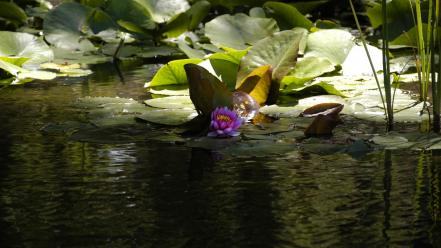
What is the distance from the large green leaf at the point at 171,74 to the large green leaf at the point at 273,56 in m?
0.22

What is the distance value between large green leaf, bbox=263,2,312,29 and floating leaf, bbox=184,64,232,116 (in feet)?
4.26

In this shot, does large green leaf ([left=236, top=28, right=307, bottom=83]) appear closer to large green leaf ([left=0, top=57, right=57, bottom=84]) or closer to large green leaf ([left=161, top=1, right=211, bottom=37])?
large green leaf ([left=0, top=57, right=57, bottom=84])

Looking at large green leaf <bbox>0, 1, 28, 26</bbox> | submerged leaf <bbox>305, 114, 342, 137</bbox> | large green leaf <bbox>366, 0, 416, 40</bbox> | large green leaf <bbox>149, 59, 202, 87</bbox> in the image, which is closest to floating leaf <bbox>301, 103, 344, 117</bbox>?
submerged leaf <bbox>305, 114, 342, 137</bbox>

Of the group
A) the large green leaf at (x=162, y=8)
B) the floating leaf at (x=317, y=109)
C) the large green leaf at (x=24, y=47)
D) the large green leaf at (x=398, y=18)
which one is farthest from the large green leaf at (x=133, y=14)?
the floating leaf at (x=317, y=109)

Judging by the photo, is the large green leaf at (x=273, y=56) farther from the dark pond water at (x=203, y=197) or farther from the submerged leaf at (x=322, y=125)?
the dark pond water at (x=203, y=197)

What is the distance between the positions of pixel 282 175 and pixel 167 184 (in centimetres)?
19

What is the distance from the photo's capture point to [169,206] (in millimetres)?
1134

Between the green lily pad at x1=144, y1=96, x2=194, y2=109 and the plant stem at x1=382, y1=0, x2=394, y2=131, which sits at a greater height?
the plant stem at x1=382, y1=0, x2=394, y2=131

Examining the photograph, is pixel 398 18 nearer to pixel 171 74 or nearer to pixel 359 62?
pixel 359 62

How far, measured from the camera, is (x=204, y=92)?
5.56 ft

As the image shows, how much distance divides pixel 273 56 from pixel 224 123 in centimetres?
46

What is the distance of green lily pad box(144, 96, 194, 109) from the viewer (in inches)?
76.2

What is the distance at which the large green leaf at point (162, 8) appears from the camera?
10.7ft

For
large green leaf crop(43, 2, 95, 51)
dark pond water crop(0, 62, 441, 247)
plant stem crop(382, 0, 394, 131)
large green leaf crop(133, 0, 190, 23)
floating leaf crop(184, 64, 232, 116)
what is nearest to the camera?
dark pond water crop(0, 62, 441, 247)
